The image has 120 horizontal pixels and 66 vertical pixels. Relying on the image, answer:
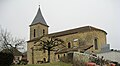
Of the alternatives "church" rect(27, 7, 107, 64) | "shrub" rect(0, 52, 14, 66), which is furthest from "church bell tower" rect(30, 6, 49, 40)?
"shrub" rect(0, 52, 14, 66)

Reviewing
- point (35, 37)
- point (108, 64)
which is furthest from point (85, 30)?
point (108, 64)

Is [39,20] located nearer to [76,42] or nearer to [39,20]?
[39,20]

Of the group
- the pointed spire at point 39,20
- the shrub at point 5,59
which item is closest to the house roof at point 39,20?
the pointed spire at point 39,20

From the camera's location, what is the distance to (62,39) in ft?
195

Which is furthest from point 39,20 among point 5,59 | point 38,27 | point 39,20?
point 5,59

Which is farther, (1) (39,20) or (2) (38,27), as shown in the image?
(1) (39,20)

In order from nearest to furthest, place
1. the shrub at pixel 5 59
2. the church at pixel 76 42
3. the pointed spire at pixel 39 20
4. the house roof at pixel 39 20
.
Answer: the shrub at pixel 5 59, the church at pixel 76 42, the house roof at pixel 39 20, the pointed spire at pixel 39 20

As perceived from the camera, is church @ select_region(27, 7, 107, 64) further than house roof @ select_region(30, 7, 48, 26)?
No

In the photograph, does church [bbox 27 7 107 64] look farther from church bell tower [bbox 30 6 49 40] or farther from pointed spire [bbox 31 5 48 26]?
pointed spire [bbox 31 5 48 26]

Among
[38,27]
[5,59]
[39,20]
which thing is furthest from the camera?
[39,20]

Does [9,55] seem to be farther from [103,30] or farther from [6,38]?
[103,30]

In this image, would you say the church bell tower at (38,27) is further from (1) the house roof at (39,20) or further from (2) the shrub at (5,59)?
(2) the shrub at (5,59)

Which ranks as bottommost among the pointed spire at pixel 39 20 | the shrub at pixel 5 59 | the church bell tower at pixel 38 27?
the shrub at pixel 5 59

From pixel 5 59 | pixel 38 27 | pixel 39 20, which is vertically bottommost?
pixel 5 59
